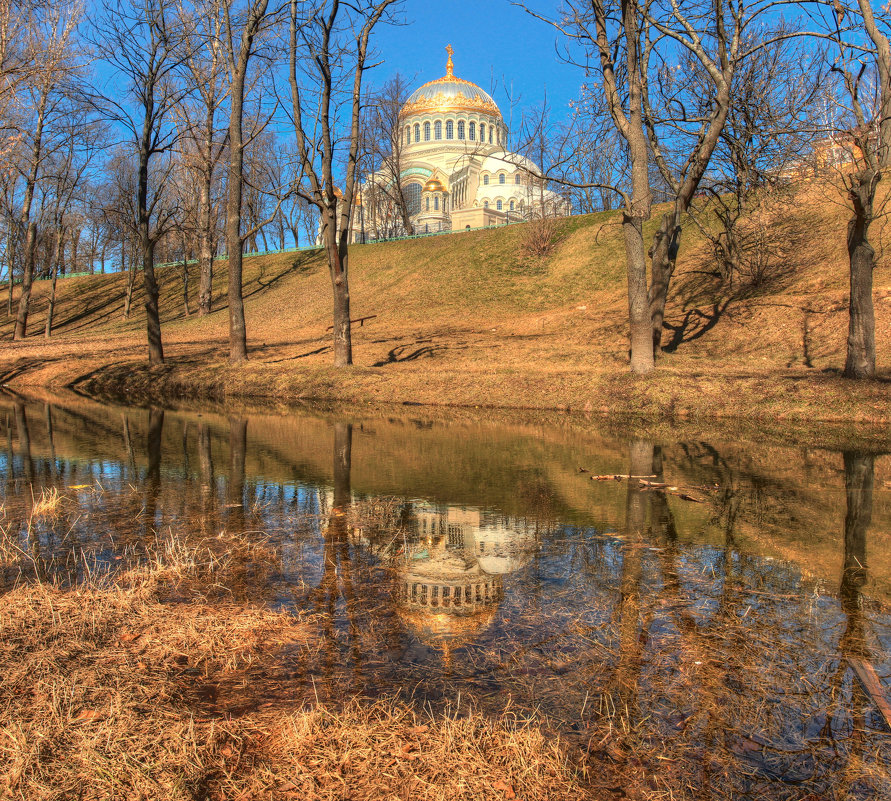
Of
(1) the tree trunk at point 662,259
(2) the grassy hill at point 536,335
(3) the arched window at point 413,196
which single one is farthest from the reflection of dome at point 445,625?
(3) the arched window at point 413,196

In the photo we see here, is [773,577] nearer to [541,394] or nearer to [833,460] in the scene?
[833,460]

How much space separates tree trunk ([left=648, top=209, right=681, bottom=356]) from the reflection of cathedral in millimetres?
11496

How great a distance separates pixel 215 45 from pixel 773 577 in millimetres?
32959

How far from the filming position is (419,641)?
3873mm

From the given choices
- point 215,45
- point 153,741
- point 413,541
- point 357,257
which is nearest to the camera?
point 153,741

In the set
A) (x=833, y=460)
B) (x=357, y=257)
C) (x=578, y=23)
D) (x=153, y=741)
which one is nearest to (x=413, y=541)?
(x=153, y=741)

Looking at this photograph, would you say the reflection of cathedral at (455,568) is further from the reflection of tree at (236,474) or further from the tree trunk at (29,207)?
the tree trunk at (29,207)

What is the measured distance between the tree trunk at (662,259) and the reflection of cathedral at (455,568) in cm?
1150

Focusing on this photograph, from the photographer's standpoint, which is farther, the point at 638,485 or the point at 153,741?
the point at 638,485

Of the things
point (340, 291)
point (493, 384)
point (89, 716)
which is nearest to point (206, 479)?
point (89, 716)

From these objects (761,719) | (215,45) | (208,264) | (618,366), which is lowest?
(761,719)

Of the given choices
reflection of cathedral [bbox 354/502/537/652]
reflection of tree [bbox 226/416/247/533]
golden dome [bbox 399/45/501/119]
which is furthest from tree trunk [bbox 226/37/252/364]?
golden dome [bbox 399/45/501/119]

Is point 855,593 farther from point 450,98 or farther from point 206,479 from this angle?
point 450,98

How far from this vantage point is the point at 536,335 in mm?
23453
